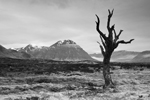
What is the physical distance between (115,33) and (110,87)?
6.02 meters

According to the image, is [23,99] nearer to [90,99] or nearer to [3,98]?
[3,98]

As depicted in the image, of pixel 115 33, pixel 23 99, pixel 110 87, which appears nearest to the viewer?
pixel 23 99

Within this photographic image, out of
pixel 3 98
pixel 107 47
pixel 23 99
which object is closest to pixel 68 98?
pixel 23 99

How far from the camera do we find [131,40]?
18.1 metres

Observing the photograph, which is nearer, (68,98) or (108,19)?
(68,98)

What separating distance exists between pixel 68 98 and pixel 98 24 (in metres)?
8.73

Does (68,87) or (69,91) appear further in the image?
(68,87)

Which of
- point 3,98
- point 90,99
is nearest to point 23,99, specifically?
point 3,98

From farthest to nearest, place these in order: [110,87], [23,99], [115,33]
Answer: [115,33], [110,87], [23,99]

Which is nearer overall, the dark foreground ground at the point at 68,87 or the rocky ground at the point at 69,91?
the rocky ground at the point at 69,91

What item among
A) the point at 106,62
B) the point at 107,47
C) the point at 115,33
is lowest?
the point at 106,62

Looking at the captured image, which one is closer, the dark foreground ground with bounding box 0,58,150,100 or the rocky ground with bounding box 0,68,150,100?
the rocky ground with bounding box 0,68,150,100

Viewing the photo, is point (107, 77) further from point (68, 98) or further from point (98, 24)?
point (68, 98)

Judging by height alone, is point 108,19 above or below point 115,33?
above
